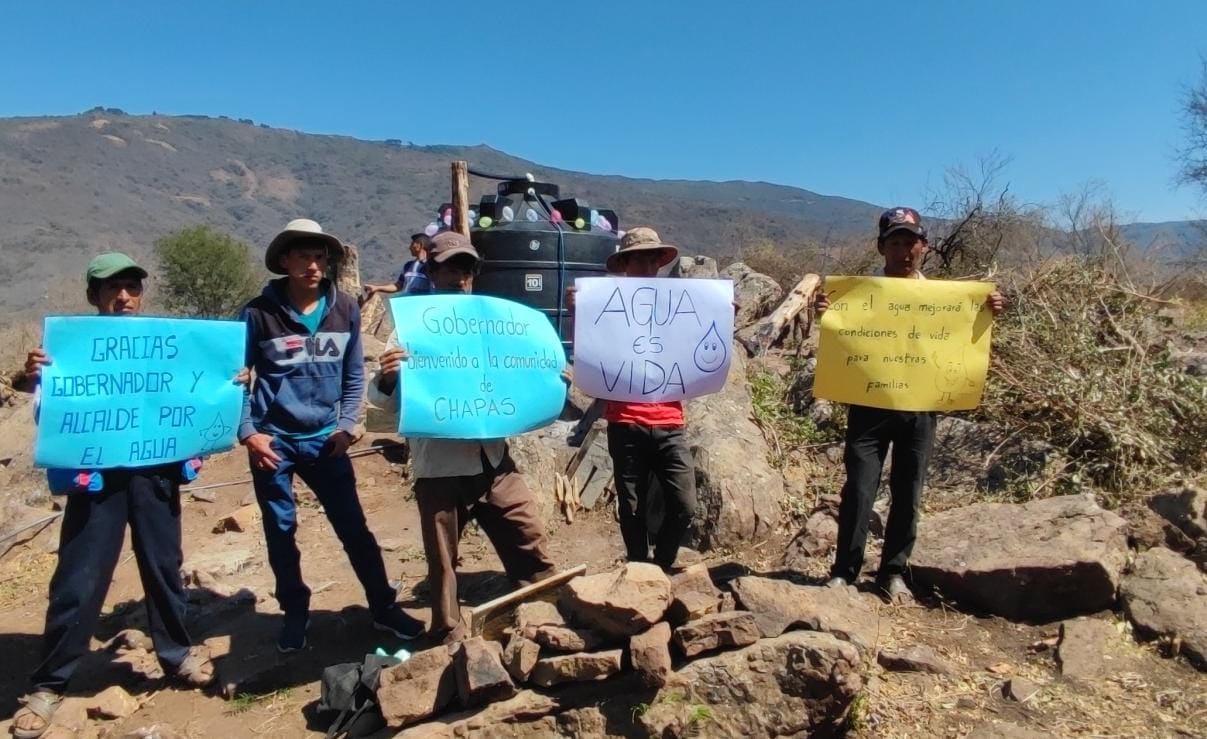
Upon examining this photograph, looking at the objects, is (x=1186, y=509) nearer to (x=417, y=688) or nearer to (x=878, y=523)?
(x=878, y=523)

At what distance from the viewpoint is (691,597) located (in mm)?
2984

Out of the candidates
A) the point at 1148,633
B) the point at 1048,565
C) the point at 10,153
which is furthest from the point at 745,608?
the point at 10,153

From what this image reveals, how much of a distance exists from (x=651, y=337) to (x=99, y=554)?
8.23ft

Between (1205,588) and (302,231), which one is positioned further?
(1205,588)

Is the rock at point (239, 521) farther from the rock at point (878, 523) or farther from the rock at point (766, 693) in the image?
the rock at point (878, 523)

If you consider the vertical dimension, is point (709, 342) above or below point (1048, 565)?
above

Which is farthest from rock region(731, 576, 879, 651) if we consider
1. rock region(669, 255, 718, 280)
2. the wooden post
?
rock region(669, 255, 718, 280)

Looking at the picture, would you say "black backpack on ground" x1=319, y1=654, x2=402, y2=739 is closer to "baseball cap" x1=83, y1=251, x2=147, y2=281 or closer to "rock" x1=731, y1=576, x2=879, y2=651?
"rock" x1=731, y1=576, x2=879, y2=651

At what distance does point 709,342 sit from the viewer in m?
3.74

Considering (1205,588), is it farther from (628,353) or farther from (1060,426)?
(628,353)

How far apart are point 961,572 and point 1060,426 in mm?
2215

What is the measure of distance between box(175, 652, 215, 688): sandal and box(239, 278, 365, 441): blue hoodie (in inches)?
43.3

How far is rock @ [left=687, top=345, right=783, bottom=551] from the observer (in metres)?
4.86

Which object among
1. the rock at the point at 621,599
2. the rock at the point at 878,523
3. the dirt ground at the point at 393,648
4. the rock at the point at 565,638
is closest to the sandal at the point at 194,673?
the dirt ground at the point at 393,648
